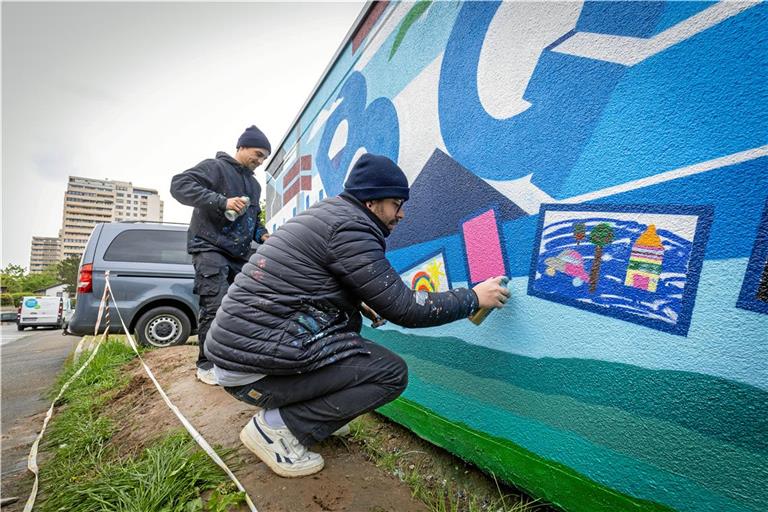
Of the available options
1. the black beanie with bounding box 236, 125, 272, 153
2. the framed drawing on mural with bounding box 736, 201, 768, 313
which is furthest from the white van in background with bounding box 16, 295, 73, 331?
the framed drawing on mural with bounding box 736, 201, 768, 313

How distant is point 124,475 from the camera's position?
172cm

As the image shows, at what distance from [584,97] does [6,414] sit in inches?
203

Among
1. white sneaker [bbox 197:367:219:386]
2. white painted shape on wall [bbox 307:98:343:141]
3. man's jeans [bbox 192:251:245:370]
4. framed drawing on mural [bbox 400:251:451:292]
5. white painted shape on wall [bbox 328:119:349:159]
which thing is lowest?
white sneaker [bbox 197:367:219:386]

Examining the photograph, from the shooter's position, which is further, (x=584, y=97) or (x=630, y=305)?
(x=584, y=97)

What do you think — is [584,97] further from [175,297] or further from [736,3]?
[175,297]

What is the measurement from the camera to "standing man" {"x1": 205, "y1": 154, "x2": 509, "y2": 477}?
1.54 m

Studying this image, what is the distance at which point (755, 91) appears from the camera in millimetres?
1014

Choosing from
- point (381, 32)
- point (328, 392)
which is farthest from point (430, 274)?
point (381, 32)

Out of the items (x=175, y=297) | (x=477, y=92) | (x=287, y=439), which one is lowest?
(x=175, y=297)

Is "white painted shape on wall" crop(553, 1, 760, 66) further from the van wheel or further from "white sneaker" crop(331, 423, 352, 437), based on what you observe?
the van wheel

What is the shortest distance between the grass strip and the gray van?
251cm

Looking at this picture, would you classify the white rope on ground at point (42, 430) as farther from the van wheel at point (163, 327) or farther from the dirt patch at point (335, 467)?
the van wheel at point (163, 327)

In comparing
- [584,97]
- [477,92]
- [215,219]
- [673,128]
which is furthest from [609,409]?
[215,219]

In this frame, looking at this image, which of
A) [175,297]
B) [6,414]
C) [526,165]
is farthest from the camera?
[175,297]
